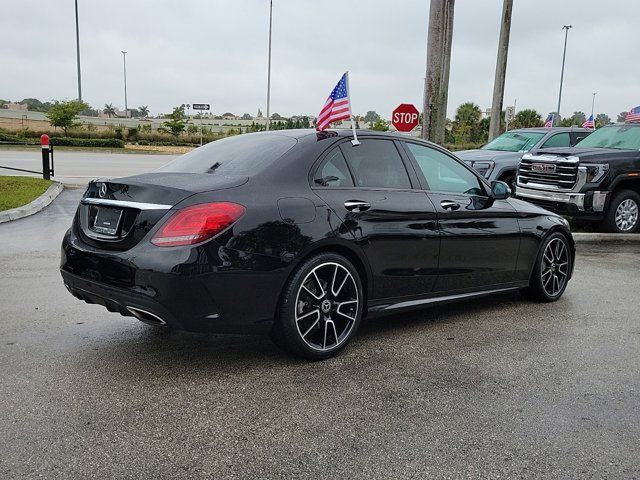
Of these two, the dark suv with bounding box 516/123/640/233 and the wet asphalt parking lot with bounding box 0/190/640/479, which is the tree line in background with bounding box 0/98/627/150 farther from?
the wet asphalt parking lot with bounding box 0/190/640/479

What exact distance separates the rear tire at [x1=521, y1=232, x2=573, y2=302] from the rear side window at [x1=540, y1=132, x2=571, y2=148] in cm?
847

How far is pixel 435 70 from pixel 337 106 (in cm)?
875

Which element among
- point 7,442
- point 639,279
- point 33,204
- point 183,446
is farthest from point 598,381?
point 33,204

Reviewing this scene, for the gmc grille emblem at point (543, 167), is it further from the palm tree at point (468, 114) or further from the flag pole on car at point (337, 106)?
the palm tree at point (468, 114)

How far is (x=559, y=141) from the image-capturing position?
1428 cm

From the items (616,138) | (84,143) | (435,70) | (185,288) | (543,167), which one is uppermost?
(435,70)

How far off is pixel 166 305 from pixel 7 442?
109 centimetres

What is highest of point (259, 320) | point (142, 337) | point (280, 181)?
point (280, 181)

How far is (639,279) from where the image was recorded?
758cm

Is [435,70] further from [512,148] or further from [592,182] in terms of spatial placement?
[592,182]

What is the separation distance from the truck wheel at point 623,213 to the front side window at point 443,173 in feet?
22.0

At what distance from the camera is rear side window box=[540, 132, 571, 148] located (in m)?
14.2

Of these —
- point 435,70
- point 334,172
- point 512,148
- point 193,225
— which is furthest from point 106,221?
point 512,148

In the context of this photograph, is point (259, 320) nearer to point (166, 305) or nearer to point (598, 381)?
point (166, 305)
